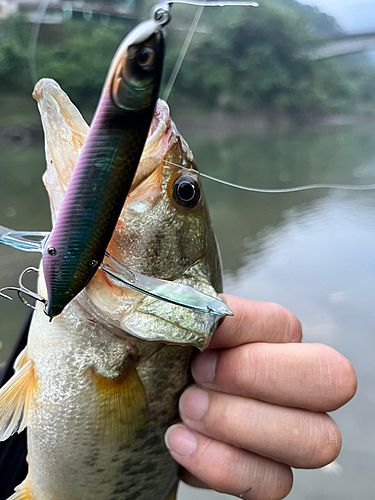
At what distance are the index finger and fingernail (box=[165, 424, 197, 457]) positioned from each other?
199 millimetres

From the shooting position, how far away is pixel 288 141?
1015 mm

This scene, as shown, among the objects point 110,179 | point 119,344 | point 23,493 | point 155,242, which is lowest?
point 23,493

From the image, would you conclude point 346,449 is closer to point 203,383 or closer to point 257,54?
point 203,383

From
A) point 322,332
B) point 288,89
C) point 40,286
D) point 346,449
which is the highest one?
point 288,89

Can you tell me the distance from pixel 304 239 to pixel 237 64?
4063 mm

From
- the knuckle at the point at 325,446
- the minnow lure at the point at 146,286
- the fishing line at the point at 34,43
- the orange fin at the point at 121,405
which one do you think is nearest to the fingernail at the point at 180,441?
the orange fin at the point at 121,405

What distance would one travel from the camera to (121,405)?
70 cm

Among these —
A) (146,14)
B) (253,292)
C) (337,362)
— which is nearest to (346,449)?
(253,292)

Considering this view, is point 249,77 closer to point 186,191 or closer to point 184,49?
point 184,49

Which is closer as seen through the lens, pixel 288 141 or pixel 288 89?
pixel 288 89

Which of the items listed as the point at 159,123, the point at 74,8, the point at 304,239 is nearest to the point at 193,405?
the point at 159,123

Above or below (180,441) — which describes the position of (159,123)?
above

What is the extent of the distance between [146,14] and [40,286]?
0.45m

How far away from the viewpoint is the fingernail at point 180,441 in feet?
2.66
